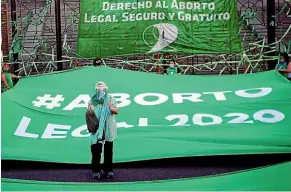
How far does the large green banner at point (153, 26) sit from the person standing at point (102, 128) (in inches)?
253

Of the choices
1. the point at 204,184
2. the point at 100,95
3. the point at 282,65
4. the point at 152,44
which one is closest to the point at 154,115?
the point at 100,95

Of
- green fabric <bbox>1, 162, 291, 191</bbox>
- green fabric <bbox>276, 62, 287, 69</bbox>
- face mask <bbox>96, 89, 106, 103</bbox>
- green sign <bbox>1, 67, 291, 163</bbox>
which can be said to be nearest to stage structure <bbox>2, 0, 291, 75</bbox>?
green fabric <bbox>276, 62, 287, 69</bbox>

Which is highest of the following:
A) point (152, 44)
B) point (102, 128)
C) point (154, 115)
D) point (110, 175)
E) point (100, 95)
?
point (152, 44)

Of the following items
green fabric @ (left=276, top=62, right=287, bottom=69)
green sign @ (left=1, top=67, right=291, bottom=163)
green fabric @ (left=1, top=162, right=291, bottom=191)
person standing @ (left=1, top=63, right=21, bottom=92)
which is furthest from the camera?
green fabric @ (left=276, top=62, right=287, bottom=69)

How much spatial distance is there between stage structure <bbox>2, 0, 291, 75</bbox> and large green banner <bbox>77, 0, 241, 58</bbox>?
1.0 inches

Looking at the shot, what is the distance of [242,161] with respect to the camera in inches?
241

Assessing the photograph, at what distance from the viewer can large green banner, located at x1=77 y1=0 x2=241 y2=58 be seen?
38.4ft

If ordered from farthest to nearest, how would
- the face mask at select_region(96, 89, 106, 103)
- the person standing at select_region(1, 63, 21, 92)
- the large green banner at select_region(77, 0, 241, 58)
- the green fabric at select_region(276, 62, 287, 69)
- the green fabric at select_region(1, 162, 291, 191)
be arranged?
the large green banner at select_region(77, 0, 241, 58) → the green fabric at select_region(276, 62, 287, 69) → the person standing at select_region(1, 63, 21, 92) → the face mask at select_region(96, 89, 106, 103) → the green fabric at select_region(1, 162, 291, 191)

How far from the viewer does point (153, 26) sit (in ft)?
38.9

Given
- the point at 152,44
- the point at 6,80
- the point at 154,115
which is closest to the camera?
the point at 154,115

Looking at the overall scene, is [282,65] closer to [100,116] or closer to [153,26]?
[153,26]

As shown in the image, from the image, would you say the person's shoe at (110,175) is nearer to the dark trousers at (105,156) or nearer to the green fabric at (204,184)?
the dark trousers at (105,156)

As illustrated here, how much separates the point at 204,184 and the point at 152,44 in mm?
7088

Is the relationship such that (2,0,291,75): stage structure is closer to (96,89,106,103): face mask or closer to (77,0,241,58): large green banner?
(77,0,241,58): large green banner
